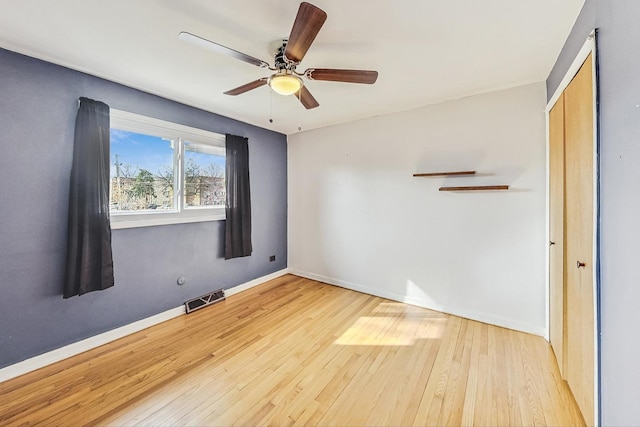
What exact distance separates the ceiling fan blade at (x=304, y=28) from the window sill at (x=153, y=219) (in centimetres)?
220

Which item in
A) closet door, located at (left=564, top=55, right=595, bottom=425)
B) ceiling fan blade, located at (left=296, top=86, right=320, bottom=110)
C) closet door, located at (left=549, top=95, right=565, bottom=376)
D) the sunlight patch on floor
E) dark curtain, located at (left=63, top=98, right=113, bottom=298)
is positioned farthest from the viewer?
the sunlight patch on floor

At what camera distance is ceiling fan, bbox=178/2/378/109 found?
1219 millimetres

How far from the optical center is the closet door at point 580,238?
1303mm

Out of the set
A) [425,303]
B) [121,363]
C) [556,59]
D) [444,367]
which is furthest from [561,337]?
[121,363]

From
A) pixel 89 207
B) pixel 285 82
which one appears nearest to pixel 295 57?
pixel 285 82

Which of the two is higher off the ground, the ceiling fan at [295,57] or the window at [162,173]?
the ceiling fan at [295,57]

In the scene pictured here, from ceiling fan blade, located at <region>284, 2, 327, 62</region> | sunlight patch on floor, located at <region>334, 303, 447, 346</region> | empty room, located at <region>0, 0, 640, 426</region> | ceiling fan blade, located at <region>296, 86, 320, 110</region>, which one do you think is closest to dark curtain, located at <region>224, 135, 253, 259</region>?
empty room, located at <region>0, 0, 640, 426</region>

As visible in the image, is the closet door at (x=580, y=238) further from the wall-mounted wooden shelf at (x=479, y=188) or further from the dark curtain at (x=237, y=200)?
the dark curtain at (x=237, y=200)

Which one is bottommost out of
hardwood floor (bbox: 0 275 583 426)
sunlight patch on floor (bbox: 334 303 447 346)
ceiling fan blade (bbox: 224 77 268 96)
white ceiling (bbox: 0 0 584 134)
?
hardwood floor (bbox: 0 275 583 426)

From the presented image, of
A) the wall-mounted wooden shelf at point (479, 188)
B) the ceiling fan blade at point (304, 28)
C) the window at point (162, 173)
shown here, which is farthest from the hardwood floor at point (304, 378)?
the ceiling fan blade at point (304, 28)

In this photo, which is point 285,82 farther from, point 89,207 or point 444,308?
point 444,308

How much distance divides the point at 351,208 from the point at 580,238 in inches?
93.7

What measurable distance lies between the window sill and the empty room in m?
0.03

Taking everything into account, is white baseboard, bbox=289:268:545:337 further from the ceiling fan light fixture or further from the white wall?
the ceiling fan light fixture
